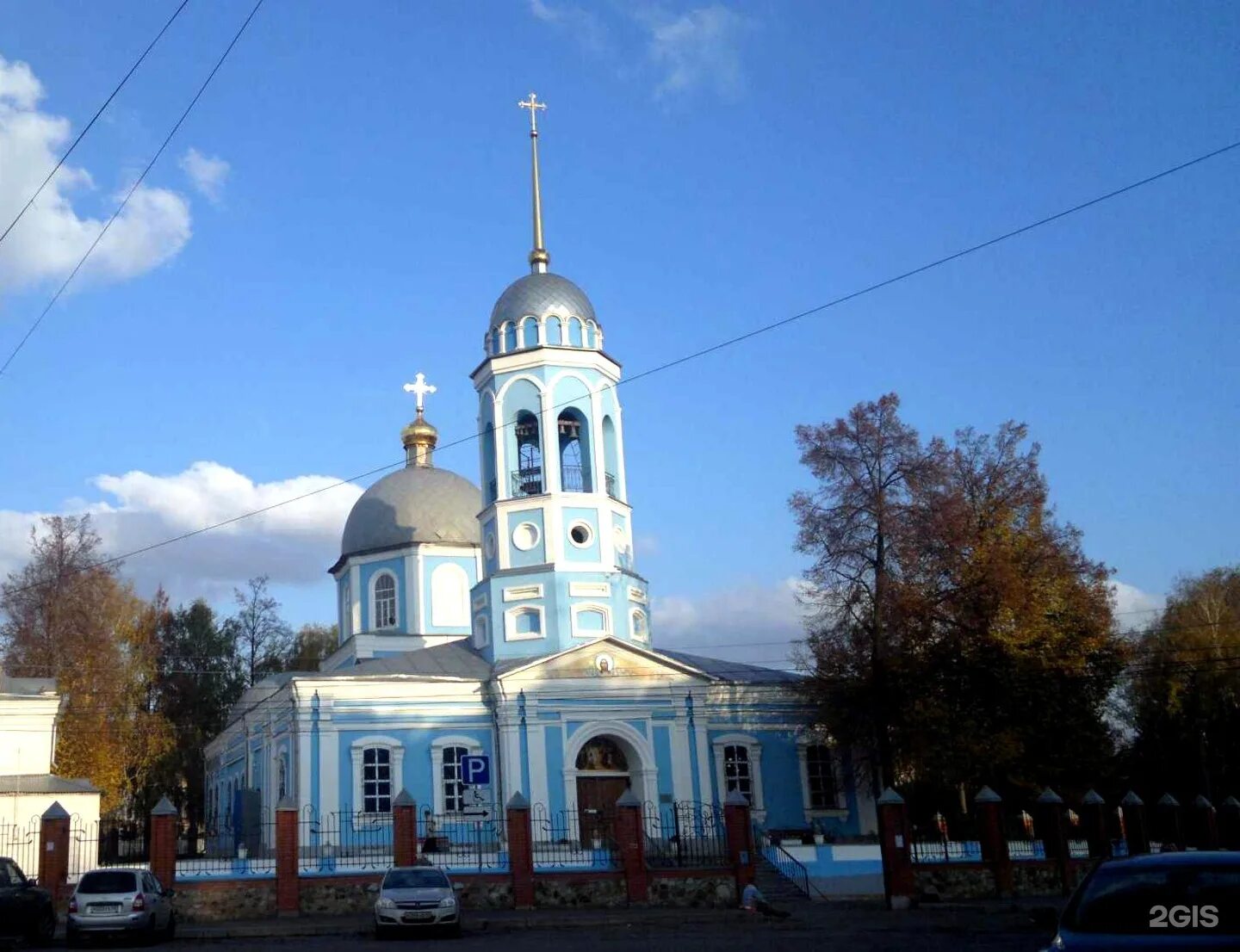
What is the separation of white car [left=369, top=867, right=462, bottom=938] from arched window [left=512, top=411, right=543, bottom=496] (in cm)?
1615

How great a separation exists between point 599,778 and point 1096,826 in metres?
11.8

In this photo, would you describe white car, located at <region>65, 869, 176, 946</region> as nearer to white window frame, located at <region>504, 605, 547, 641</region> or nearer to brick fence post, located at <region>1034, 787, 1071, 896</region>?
white window frame, located at <region>504, 605, 547, 641</region>

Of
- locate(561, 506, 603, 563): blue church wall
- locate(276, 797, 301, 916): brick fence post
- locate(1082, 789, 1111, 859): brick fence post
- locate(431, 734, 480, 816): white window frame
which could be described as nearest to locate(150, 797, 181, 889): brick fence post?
locate(276, 797, 301, 916): brick fence post

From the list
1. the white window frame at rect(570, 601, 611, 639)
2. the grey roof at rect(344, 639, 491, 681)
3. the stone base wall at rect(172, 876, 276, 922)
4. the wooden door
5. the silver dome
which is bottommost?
the stone base wall at rect(172, 876, 276, 922)

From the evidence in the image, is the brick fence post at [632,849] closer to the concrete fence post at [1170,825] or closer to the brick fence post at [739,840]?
the brick fence post at [739,840]

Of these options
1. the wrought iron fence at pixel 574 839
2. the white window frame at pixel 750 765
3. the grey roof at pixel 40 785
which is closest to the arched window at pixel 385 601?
the wrought iron fence at pixel 574 839

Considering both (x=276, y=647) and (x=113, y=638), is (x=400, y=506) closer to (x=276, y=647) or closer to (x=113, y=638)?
(x=113, y=638)

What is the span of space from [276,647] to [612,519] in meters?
30.1

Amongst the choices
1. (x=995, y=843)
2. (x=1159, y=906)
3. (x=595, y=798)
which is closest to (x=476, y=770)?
(x=595, y=798)

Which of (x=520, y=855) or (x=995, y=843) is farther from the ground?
(x=520, y=855)

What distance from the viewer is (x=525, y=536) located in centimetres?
3525

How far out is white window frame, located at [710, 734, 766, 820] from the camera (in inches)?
1340

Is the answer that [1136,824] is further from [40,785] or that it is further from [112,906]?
[40,785]

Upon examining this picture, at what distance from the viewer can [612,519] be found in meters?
→ 35.8
